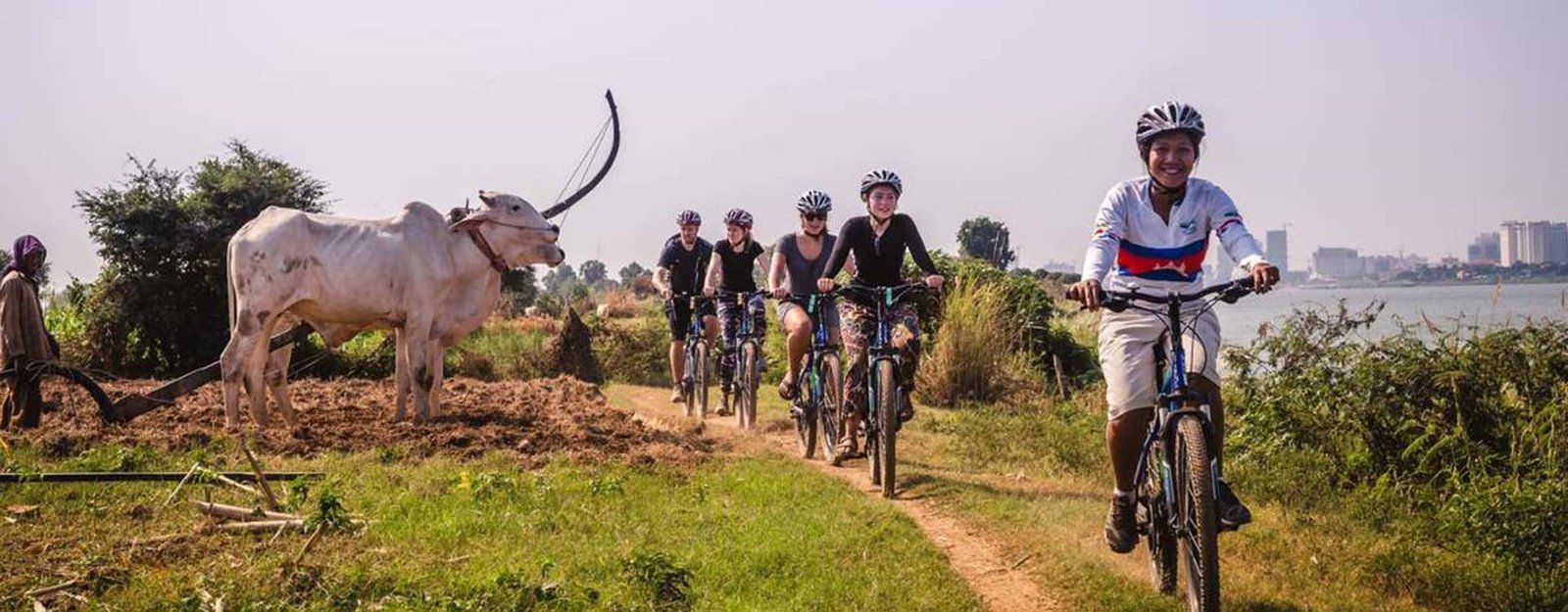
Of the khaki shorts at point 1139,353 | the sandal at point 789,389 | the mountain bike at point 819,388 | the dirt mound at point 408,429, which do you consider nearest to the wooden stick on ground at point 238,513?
the dirt mound at point 408,429

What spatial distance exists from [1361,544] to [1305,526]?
50 cm

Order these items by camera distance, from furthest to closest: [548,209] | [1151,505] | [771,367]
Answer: [771,367] < [548,209] < [1151,505]

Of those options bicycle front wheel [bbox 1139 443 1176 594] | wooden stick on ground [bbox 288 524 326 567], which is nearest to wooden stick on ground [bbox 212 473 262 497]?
wooden stick on ground [bbox 288 524 326 567]

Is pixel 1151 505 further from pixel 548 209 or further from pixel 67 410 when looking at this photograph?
pixel 67 410

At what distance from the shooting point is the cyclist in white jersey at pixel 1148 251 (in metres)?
5.34

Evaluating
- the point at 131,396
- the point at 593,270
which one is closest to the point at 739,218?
the point at 131,396

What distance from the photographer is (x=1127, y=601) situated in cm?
550

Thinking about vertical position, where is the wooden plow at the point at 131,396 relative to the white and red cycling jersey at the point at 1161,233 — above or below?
below

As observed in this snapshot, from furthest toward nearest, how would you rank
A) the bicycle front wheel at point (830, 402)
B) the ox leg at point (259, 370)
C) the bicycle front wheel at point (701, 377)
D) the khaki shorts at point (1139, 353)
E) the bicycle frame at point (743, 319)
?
the bicycle front wheel at point (701, 377), the bicycle frame at point (743, 319), the ox leg at point (259, 370), the bicycle front wheel at point (830, 402), the khaki shorts at point (1139, 353)

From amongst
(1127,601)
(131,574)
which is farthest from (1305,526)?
(131,574)

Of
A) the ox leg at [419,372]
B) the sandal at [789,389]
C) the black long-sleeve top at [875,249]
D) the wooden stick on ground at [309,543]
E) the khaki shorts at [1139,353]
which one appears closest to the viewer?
the khaki shorts at [1139,353]

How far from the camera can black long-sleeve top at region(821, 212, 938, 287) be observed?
8.64m

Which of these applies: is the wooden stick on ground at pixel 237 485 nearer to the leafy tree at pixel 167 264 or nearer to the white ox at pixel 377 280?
the white ox at pixel 377 280

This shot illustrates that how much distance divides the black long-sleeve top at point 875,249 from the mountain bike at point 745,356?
2795mm
